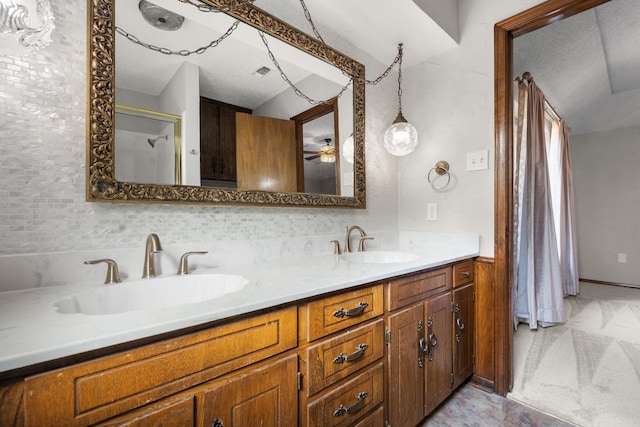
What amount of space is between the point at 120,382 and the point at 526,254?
9.96 feet

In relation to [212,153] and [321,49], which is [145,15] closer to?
[212,153]

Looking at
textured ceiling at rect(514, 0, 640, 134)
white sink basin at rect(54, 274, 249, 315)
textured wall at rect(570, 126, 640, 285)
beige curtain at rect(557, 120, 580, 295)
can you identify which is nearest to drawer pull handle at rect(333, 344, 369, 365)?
white sink basin at rect(54, 274, 249, 315)

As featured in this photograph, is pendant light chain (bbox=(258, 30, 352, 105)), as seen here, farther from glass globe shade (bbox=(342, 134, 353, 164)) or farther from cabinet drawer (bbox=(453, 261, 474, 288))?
cabinet drawer (bbox=(453, 261, 474, 288))

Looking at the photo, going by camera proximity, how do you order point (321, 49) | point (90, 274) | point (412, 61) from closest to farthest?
point (90, 274)
point (321, 49)
point (412, 61)

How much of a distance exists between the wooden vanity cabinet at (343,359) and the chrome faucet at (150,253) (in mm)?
563

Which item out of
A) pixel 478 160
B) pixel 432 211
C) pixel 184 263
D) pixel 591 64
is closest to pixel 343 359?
pixel 184 263

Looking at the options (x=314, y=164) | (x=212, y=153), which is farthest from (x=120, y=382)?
(x=314, y=164)

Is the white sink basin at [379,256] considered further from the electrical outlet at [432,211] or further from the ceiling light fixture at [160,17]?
the ceiling light fixture at [160,17]

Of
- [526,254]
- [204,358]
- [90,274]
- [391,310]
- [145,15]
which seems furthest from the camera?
[526,254]

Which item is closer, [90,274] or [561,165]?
[90,274]

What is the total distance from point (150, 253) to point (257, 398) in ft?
2.01

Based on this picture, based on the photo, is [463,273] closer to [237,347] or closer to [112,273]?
[237,347]

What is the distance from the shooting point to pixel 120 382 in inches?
21.6

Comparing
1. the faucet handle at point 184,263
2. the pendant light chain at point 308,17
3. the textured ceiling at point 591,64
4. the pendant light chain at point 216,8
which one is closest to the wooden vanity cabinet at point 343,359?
the faucet handle at point 184,263
